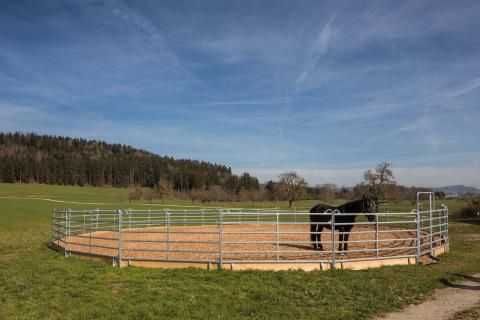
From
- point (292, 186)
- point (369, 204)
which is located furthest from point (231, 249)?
point (292, 186)

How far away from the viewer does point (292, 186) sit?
68312 mm

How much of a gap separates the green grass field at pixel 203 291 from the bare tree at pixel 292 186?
5666 centimetres

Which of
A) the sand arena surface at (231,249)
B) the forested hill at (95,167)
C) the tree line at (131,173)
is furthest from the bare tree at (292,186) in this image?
the sand arena surface at (231,249)

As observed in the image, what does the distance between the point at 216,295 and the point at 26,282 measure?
4.15m

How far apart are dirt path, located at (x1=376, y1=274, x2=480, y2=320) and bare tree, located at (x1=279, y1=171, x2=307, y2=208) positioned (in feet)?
193

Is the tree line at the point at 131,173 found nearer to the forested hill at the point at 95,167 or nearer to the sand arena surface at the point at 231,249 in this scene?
the forested hill at the point at 95,167

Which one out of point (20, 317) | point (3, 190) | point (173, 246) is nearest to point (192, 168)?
point (3, 190)

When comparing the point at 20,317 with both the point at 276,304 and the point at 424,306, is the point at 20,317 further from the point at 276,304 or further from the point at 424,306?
the point at 424,306

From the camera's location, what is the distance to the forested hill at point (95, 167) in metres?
106

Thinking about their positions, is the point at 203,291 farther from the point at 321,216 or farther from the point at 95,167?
the point at 95,167

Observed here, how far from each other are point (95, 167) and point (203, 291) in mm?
116261

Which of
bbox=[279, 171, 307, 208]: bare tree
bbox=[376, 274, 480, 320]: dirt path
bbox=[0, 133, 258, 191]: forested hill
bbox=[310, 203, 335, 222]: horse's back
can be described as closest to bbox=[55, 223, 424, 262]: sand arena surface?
bbox=[310, 203, 335, 222]: horse's back

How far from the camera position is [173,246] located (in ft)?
45.9

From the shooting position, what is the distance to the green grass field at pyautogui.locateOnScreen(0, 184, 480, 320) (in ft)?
21.7
